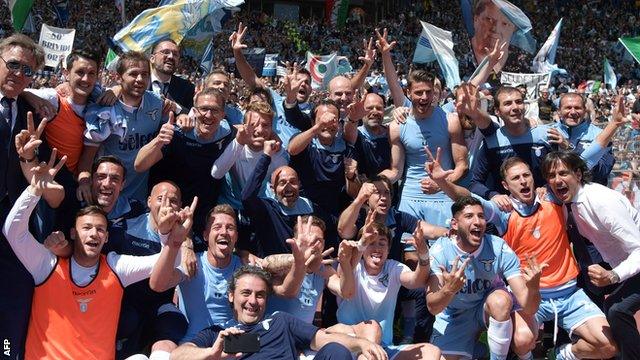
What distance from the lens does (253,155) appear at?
5.77 meters

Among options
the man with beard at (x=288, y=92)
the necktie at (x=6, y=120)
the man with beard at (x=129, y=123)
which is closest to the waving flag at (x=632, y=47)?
the man with beard at (x=288, y=92)

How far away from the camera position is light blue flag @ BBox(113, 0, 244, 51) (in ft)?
30.2

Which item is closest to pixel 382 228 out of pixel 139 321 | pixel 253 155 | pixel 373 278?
pixel 373 278

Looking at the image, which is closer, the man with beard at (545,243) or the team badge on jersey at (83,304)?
the team badge on jersey at (83,304)

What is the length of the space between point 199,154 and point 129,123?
21.7 inches

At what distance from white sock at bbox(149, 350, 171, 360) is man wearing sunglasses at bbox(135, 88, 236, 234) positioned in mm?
1318

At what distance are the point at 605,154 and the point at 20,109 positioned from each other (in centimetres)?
462

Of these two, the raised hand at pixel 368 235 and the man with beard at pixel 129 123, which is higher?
the man with beard at pixel 129 123

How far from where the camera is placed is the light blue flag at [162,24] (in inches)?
363

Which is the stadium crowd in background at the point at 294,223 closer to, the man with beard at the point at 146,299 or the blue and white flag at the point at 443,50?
the man with beard at the point at 146,299

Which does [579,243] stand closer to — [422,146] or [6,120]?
[422,146]

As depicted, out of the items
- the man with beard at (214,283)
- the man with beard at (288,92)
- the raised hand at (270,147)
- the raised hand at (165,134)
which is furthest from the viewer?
the man with beard at (288,92)

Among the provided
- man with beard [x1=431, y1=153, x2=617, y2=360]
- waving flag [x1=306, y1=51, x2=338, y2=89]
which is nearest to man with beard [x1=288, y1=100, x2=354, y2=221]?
man with beard [x1=431, y1=153, x2=617, y2=360]

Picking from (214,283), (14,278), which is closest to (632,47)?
(214,283)
